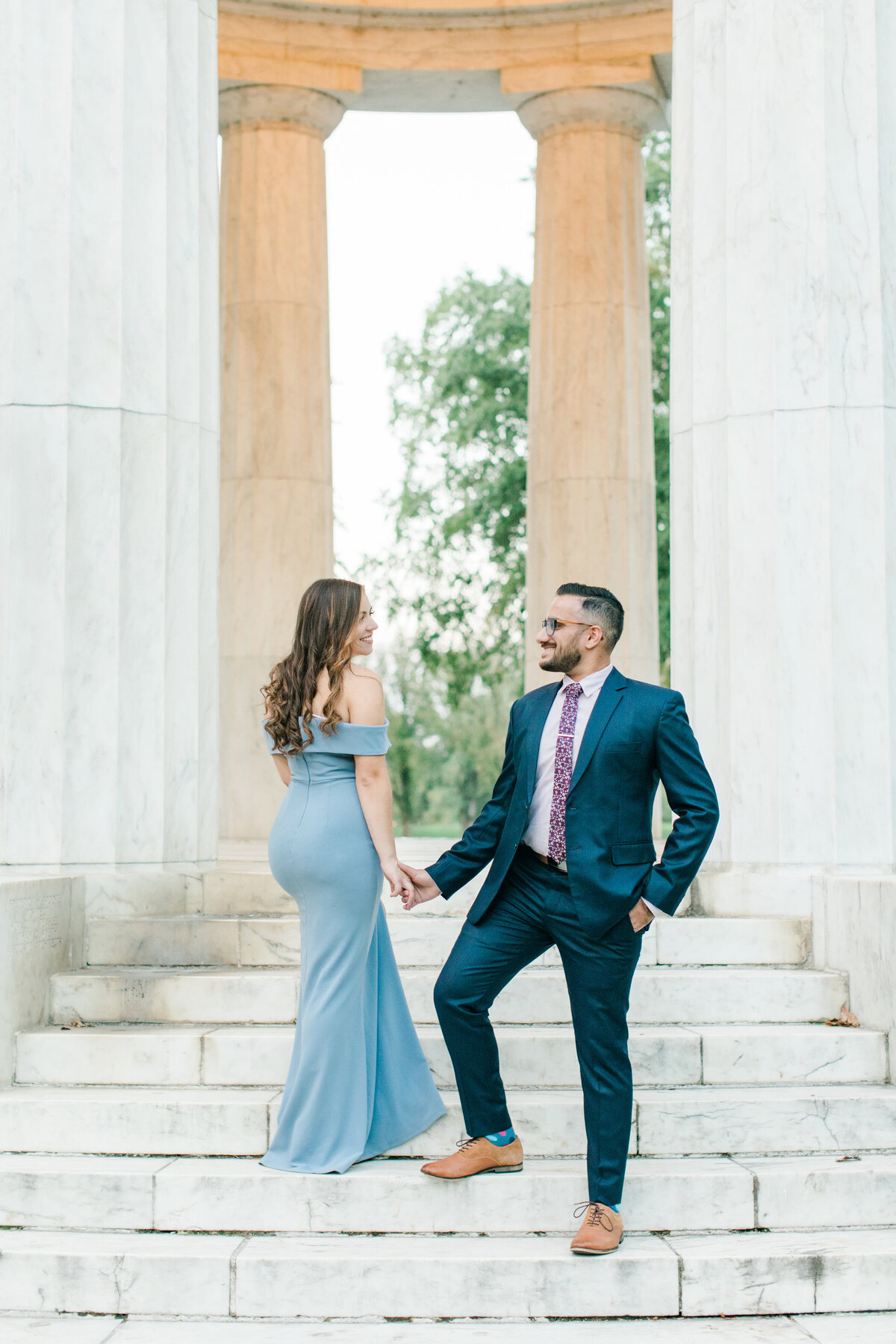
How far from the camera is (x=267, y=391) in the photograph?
35.1 meters

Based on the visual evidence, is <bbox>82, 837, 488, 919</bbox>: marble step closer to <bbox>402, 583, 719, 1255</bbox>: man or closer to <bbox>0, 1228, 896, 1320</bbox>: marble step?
<bbox>402, 583, 719, 1255</bbox>: man

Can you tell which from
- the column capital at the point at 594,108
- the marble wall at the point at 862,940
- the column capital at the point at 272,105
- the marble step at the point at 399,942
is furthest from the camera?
the column capital at the point at 594,108

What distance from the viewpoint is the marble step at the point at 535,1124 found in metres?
15.3

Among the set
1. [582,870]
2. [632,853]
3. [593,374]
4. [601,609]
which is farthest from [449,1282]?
[593,374]

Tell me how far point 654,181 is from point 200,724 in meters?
51.3

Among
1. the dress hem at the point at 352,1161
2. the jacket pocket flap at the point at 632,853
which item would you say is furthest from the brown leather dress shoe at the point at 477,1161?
the jacket pocket flap at the point at 632,853

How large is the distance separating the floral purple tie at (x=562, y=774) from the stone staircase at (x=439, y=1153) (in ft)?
10.7

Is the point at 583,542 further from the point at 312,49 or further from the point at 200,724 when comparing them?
the point at 200,724

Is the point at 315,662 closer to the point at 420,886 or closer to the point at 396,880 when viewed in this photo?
the point at 396,880

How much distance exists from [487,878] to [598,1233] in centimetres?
335

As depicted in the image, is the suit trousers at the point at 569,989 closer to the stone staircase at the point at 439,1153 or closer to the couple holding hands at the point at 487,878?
the couple holding hands at the point at 487,878

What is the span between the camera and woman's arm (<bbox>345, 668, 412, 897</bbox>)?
1481cm

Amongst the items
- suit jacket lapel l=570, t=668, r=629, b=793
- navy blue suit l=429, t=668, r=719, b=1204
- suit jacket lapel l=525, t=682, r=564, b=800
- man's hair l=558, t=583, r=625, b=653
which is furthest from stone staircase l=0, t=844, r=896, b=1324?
man's hair l=558, t=583, r=625, b=653

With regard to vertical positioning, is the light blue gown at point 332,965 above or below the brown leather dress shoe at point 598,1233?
above
